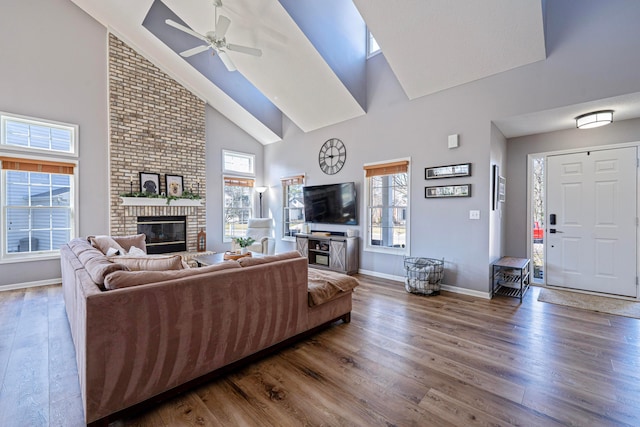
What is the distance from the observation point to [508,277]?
414cm

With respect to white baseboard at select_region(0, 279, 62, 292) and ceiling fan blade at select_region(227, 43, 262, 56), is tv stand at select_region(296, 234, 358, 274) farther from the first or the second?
white baseboard at select_region(0, 279, 62, 292)

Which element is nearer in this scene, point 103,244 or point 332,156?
point 103,244

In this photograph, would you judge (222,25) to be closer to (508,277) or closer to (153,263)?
(153,263)

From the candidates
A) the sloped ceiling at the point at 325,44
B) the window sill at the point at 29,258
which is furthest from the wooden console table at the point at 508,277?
the window sill at the point at 29,258

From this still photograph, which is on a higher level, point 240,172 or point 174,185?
point 240,172

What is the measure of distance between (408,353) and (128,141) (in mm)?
5734

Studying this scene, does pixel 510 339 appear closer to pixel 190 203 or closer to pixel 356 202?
pixel 356 202

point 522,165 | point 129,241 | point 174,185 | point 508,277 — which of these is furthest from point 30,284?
Result: point 522,165

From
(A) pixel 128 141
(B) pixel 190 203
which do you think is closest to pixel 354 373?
(B) pixel 190 203

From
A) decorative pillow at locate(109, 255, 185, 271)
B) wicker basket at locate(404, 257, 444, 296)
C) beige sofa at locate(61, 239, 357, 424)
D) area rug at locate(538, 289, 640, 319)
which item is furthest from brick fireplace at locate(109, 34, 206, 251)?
area rug at locate(538, 289, 640, 319)

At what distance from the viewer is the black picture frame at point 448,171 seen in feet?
13.0

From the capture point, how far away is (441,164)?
4195 millimetres

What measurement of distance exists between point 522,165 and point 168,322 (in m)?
5.24

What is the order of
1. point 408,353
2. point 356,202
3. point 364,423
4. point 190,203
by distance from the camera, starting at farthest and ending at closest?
point 190,203 → point 356,202 → point 408,353 → point 364,423
